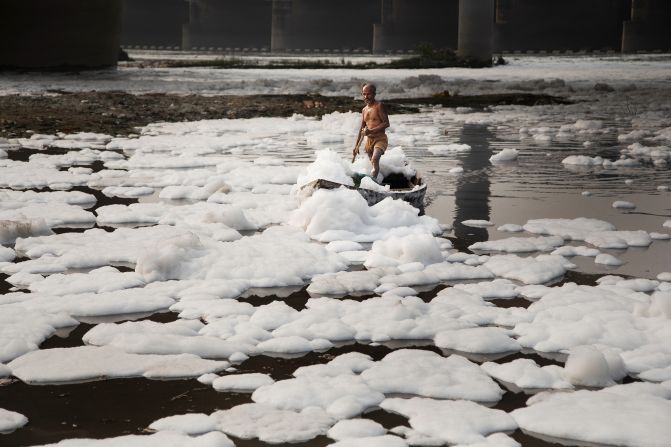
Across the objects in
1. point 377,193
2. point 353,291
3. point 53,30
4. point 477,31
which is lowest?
point 353,291

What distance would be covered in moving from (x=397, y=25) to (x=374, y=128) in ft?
200

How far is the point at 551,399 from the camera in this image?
391 cm

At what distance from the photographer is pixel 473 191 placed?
9234mm

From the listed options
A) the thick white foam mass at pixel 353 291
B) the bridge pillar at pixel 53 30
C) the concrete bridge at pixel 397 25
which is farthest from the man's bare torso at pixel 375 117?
the concrete bridge at pixel 397 25

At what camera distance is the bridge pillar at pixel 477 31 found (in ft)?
141

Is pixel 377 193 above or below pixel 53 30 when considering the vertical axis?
below

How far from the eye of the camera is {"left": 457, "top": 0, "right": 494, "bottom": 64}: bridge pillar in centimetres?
4306

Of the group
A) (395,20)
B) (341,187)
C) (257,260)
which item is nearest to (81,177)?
(341,187)

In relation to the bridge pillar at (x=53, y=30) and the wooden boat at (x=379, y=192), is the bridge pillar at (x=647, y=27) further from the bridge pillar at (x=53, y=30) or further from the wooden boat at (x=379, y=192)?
the wooden boat at (x=379, y=192)

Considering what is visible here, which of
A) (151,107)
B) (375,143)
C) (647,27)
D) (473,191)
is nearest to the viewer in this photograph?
(375,143)

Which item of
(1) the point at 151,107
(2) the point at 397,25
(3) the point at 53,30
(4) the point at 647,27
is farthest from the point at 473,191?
(2) the point at 397,25

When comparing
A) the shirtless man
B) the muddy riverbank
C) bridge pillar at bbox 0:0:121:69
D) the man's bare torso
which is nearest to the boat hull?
the shirtless man

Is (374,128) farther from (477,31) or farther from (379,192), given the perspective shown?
(477,31)

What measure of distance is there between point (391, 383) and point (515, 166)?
24.0 ft
